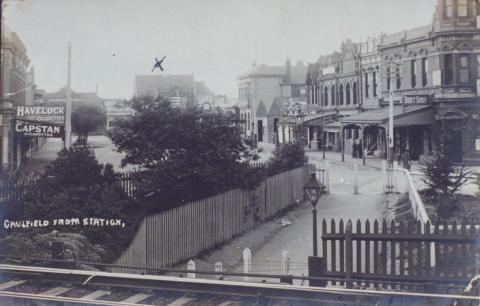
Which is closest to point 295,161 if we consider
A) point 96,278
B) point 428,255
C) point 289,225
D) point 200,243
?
point 289,225

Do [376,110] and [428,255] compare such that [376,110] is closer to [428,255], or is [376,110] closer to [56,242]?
[428,255]

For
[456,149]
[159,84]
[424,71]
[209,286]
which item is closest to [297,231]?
[456,149]

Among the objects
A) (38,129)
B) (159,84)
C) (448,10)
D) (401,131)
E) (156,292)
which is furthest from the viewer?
(401,131)

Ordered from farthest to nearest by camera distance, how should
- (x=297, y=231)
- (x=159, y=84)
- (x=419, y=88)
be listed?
(x=419, y=88) < (x=159, y=84) < (x=297, y=231)

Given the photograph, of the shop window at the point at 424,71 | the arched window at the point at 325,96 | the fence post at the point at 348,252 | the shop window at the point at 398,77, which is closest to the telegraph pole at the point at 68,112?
the fence post at the point at 348,252

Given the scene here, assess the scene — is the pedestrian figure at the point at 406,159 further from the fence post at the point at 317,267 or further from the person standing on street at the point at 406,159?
the fence post at the point at 317,267

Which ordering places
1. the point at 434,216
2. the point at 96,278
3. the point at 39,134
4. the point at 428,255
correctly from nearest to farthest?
the point at 96,278, the point at 428,255, the point at 434,216, the point at 39,134
